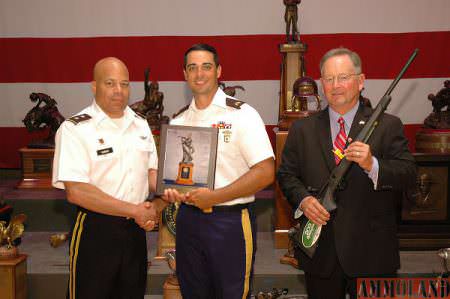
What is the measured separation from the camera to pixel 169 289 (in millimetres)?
3666

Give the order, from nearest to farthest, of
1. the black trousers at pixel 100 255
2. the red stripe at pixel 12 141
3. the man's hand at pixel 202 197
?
the man's hand at pixel 202 197 → the black trousers at pixel 100 255 → the red stripe at pixel 12 141

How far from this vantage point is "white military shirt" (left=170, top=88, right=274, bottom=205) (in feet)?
8.61

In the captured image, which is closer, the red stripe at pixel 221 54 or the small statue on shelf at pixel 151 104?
the small statue on shelf at pixel 151 104

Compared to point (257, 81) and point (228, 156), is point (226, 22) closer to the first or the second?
point (257, 81)

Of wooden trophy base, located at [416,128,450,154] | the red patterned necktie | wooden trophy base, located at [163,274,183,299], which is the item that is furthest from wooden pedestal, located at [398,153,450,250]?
the red patterned necktie

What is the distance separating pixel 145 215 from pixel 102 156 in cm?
32

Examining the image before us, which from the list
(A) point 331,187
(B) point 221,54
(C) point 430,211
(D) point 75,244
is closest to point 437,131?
(C) point 430,211

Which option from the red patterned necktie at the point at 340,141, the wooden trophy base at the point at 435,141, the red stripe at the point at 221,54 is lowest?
the red patterned necktie at the point at 340,141

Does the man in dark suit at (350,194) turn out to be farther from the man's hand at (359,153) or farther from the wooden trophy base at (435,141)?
the wooden trophy base at (435,141)

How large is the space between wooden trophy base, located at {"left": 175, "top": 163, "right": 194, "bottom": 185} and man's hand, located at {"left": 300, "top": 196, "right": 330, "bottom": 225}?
0.53m

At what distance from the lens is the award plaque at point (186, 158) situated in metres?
2.57

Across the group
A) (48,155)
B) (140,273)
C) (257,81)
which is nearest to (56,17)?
(48,155)

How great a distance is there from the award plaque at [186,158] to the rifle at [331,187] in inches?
17.4

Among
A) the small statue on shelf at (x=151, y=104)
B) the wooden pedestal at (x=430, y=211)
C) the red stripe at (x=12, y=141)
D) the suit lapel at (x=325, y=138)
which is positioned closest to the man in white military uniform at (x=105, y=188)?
the suit lapel at (x=325, y=138)
